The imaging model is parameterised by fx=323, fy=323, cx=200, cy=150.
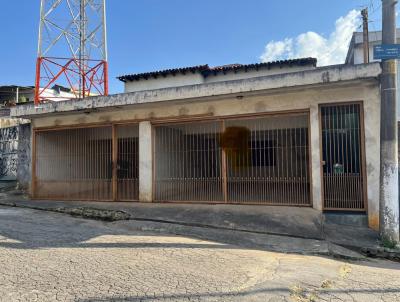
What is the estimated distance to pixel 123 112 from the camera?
9.15 meters

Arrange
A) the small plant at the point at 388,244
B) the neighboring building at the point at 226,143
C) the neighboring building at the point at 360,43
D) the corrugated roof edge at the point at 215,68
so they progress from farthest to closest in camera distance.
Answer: the corrugated roof edge at the point at 215,68
the neighboring building at the point at 360,43
the neighboring building at the point at 226,143
the small plant at the point at 388,244

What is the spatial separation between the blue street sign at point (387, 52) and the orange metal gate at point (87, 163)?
20.3 feet

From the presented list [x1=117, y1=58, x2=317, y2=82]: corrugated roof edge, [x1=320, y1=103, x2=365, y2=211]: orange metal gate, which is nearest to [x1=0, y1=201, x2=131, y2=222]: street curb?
[x1=320, y1=103, x2=365, y2=211]: orange metal gate

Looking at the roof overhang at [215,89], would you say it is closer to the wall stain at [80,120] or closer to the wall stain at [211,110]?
the wall stain at [80,120]

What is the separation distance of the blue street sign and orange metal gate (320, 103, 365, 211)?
1.49m

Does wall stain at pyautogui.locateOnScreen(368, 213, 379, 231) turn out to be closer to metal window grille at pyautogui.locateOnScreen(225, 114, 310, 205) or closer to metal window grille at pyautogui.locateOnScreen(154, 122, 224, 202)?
metal window grille at pyautogui.locateOnScreen(225, 114, 310, 205)

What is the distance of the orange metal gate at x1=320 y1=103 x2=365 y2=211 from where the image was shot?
6.83 meters

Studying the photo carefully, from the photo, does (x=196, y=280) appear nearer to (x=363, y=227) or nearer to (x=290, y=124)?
(x=363, y=227)

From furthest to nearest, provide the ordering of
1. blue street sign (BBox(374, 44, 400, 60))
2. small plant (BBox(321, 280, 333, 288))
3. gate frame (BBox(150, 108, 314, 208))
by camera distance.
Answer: gate frame (BBox(150, 108, 314, 208))
blue street sign (BBox(374, 44, 400, 60))
small plant (BBox(321, 280, 333, 288))

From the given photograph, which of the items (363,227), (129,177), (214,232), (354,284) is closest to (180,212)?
(214,232)

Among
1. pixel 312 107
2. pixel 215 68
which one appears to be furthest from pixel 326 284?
pixel 215 68

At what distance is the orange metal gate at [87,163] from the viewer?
9.20 meters

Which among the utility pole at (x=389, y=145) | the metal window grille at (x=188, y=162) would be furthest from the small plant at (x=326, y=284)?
the metal window grille at (x=188, y=162)

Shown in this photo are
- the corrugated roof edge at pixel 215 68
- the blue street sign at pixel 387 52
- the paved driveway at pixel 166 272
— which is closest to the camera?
the paved driveway at pixel 166 272
